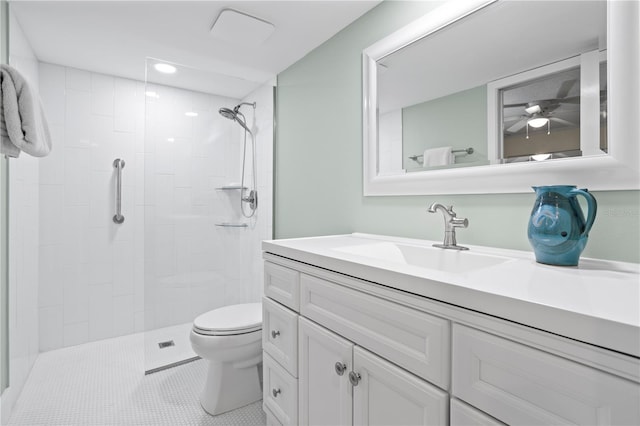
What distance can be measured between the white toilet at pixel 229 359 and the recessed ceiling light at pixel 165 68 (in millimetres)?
1664

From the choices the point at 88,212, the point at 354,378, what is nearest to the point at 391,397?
the point at 354,378

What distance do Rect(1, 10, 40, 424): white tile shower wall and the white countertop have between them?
1.84 m

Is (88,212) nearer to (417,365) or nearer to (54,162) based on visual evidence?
(54,162)

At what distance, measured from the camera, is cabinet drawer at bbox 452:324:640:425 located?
1.69 ft

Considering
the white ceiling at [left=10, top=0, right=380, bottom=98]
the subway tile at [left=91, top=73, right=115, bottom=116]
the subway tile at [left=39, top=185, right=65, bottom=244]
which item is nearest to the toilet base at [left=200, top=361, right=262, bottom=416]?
the subway tile at [left=39, top=185, right=65, bottom=244]

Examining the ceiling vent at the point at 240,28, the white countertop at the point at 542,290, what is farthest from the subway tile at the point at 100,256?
the white countertop at the point at 542,290

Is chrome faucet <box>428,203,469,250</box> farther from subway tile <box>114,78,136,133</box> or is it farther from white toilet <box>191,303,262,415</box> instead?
subway tile <box>114,78,136,133</box>

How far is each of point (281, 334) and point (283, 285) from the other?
210 mm

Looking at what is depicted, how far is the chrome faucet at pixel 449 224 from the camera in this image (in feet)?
4.14

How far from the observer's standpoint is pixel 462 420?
0.70 meters

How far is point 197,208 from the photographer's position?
2.43 m

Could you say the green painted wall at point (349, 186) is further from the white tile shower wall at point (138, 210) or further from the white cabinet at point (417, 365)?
the white cabinet at point (417, 365)

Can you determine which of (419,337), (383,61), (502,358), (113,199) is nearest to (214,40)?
(383,61)

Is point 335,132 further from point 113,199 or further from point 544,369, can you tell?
point 113,199
